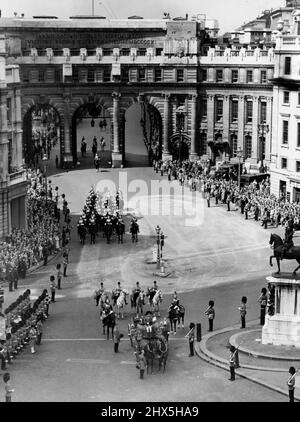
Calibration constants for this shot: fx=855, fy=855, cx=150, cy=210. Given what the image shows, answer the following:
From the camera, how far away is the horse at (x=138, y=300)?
1654 inches

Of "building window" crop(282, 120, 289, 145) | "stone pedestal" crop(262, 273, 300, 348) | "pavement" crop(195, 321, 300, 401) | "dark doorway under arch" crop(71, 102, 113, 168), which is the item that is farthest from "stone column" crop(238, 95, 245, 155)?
"stone pedestal" crop(262, 273, 300, 348)

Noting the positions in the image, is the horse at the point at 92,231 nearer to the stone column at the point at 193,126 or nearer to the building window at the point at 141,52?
the stone column at the point at 193,126

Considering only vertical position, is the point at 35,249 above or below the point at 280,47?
below

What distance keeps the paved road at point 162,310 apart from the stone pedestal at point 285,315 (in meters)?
3.54

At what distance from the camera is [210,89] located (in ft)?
302

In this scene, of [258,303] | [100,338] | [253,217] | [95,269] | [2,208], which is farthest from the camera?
[253,217]

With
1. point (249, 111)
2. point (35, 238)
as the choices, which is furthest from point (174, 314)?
point (249, 111)

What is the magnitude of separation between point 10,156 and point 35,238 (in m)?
7.95

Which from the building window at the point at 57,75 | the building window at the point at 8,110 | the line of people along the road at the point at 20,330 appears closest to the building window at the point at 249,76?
the building window at the point at 57,75

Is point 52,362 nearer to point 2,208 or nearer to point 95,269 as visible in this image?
point 95,269

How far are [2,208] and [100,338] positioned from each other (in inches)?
818

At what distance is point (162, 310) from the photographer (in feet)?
142

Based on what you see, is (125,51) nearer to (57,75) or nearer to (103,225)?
(57,75)

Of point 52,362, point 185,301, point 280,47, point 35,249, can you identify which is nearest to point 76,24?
point 280,47
